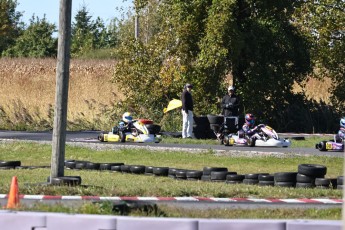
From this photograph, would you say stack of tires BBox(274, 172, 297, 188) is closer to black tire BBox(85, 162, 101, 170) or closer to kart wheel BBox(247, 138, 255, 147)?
black tire BBox(85, 162, 101, 170)

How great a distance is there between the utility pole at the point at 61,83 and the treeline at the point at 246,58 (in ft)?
57.5

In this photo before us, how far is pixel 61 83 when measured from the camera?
1496cm

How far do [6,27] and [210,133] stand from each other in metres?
38.6

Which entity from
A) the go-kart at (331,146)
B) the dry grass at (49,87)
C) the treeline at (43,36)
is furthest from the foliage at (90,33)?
the go-kart at (331,146)

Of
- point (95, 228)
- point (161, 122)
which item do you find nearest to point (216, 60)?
point (161, 122)

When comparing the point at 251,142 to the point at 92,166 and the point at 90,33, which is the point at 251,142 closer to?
the point at 92,166

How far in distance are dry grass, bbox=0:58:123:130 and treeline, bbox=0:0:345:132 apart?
2.69m

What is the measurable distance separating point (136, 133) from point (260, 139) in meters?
3.90

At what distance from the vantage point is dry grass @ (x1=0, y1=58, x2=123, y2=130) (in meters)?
38.4

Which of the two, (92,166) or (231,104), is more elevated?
(231,104)

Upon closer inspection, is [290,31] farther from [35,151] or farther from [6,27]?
[6,27]

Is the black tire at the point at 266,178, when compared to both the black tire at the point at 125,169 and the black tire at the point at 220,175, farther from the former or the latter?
the black tire at the point at 125,169

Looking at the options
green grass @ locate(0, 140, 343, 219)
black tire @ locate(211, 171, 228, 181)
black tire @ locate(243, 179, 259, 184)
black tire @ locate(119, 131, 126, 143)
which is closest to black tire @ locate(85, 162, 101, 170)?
green grass @ locate(0, 140, 343, 219)

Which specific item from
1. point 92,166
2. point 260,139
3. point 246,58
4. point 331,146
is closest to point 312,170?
point 92,166
